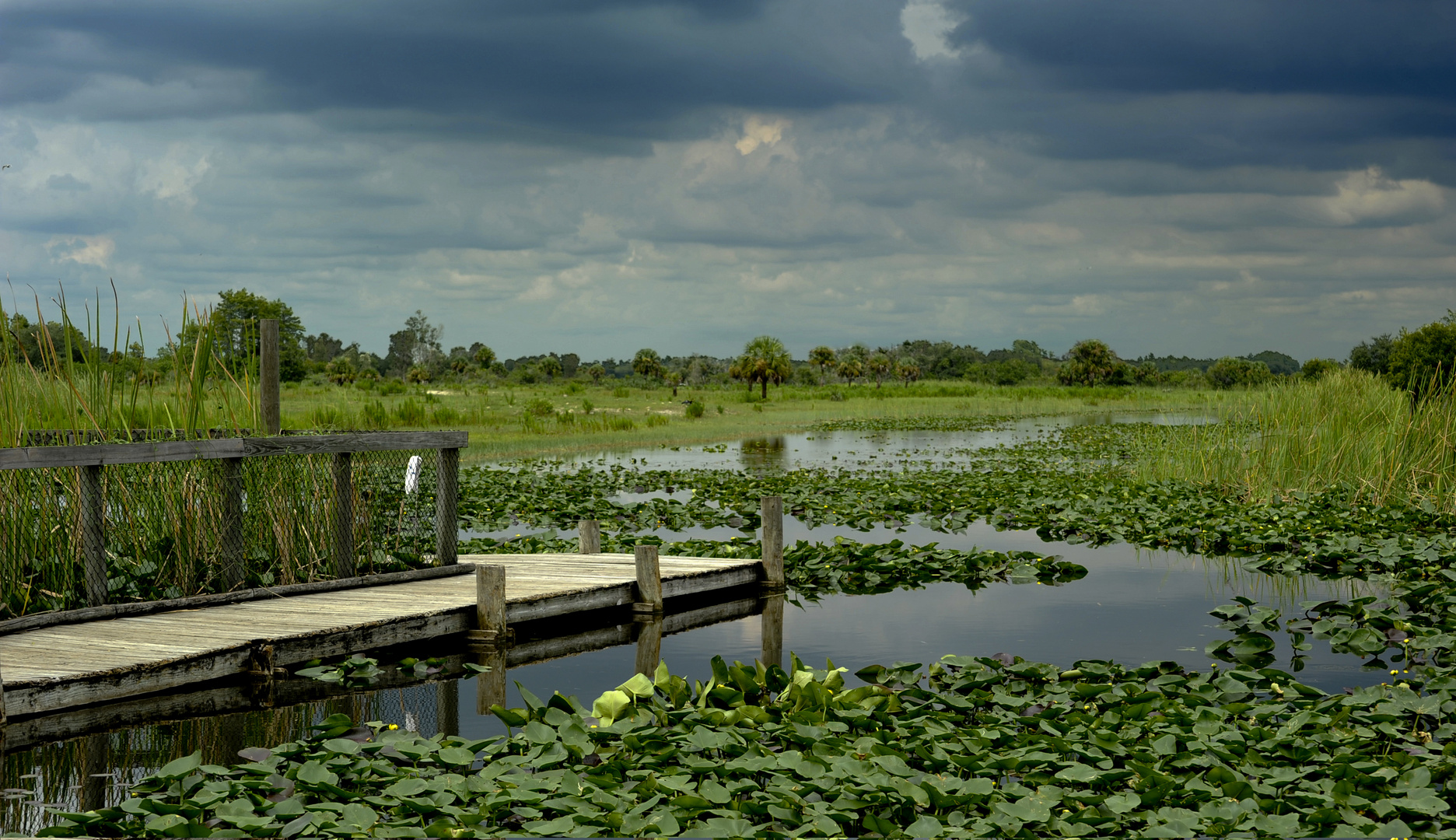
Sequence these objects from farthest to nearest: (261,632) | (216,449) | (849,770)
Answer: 1. (216,449)
2. (261,632)
3. (849,770)

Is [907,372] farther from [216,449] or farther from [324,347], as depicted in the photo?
[216,449]

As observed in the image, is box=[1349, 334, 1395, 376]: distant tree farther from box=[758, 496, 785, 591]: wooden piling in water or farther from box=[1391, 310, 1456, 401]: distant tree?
box=[758, 496, 785, 591]: wooden piling in water

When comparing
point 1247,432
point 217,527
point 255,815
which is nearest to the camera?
point 255,815

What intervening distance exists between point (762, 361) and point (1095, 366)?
44.9 metres

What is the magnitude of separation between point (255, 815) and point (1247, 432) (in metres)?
16.4

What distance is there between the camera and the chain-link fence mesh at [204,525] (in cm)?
771

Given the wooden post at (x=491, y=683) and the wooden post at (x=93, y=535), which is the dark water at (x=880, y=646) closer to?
the wooden post at (x=491, y=683)

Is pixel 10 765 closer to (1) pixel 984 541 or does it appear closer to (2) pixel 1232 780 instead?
(2) pixel 1232 780

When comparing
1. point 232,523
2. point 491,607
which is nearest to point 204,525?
point 232,523

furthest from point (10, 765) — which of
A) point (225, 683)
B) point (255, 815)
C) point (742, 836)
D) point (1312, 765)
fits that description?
point (1312, 765)

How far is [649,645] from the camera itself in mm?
9391

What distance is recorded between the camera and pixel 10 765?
5.98 m

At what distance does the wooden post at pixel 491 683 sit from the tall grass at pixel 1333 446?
457 inches

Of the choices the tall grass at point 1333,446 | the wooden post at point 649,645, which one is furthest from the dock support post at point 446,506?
the tall grass at point 1333,446
